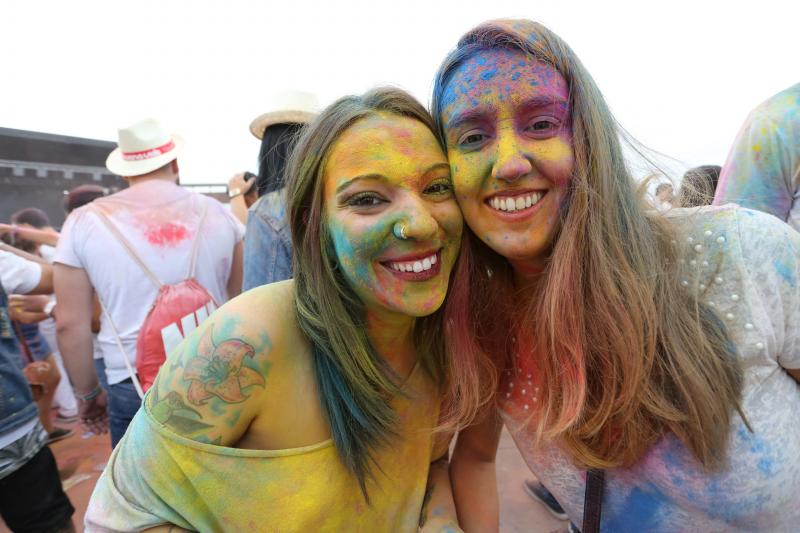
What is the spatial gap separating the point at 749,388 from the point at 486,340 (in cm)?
64

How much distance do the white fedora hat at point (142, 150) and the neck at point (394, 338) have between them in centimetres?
175

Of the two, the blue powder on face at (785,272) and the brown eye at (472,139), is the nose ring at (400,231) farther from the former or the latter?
the blue powder on face at (785,272)

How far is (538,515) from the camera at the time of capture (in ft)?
9.32

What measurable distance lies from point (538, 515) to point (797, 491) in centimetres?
205

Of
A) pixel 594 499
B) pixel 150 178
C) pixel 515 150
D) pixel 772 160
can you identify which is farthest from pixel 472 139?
pixel 150 178

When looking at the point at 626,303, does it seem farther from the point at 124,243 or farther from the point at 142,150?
the point at 142,150

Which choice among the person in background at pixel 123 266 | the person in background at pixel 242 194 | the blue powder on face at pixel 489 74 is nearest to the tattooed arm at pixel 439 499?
the blue powder on face at pixel 489 74

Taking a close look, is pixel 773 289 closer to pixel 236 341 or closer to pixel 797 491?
pixel 797 491

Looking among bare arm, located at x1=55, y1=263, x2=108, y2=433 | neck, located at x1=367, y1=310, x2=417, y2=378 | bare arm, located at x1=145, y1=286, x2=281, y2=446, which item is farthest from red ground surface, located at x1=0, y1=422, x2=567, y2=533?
bare arm, located at x1=145, y1=286, x2=281, y2=446

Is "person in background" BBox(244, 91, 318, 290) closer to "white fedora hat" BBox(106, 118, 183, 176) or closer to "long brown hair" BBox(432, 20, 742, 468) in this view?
"white fedora hat" BBox(106, 118, 183, 176)

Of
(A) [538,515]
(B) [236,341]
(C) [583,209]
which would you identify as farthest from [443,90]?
(A) [538,515]

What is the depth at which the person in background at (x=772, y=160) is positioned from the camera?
168cm

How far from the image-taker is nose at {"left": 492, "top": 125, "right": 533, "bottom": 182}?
1071 mm

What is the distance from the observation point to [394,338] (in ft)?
4.30
